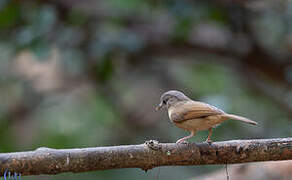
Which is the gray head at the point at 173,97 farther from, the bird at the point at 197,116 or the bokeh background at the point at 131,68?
the bokeh background at the point at 131,68

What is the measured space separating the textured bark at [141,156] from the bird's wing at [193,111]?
1.15 feet

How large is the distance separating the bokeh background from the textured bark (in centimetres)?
287

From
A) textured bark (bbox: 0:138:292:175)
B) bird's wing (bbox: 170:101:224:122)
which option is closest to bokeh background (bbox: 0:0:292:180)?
bird's wing (bbox: 170:101:224:122)

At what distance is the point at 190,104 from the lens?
3.93 metres

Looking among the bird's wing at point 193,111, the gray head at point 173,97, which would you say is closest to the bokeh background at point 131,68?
the gray head at point 173,97

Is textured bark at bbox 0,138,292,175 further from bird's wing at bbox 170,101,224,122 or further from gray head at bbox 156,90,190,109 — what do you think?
gray head at bbox 156,90,190,109

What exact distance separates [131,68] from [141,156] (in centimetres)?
493

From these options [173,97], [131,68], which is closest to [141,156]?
[173,97]

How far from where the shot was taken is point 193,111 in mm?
3791

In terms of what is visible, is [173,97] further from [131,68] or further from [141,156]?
[131,68]

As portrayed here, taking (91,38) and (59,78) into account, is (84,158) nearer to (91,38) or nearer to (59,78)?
(91,38)

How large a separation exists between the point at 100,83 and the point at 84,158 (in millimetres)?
4522

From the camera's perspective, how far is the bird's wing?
373cm

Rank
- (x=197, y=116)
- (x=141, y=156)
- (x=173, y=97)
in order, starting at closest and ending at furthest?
(x=141, y=156), (x=197, y=116), (x=173, y=97)
